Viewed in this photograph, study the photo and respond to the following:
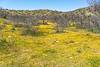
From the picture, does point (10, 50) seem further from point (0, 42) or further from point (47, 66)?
point (47, 66)

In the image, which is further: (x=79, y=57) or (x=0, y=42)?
(x=0, y=42)

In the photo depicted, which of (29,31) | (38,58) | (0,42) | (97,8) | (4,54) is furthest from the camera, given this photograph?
(97,8)

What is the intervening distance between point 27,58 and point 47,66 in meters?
5.87

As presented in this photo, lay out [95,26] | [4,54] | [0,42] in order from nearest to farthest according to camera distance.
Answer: [4,54] → [0,42] → [95,26]

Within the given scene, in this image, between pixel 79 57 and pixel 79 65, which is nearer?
pixel 79 65

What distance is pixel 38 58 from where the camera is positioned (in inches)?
1078

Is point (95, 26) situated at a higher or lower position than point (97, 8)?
lower

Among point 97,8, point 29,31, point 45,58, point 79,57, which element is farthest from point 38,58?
point 97,8

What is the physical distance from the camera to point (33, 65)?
23.2 meters

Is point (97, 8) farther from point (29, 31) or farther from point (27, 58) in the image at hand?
point (27, 58)

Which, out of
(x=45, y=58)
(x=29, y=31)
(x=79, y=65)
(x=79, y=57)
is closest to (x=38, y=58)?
(x=45, y=58)

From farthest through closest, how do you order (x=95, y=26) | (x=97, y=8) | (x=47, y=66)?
(x=95, y=26) → (x=97, y=8) → (x=47, y=66)

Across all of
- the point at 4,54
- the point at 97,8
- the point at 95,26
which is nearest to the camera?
the point at 4,54

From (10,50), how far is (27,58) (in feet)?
21.2
